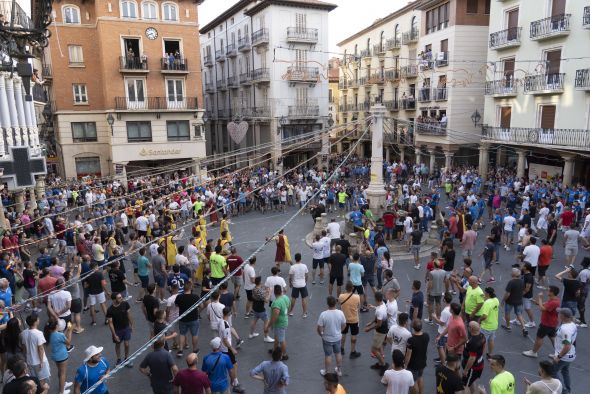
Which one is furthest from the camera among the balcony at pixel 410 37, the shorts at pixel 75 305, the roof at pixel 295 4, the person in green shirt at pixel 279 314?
the roof at pixel 295 4

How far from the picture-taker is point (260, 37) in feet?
118

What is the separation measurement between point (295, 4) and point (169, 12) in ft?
35.3

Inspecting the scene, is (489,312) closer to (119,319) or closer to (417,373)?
(417,373)

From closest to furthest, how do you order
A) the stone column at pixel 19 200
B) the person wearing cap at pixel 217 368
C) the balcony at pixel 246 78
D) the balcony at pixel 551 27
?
1. the person wearing cap at pixel 217 368
2. the stone column at pixel 19 200
3. the balcony at pixel 551 27
4. the balcony at pixel 246 78

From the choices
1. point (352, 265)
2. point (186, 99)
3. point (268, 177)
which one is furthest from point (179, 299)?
point (186, 99)

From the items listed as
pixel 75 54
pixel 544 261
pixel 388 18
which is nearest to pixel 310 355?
pixel 544 261

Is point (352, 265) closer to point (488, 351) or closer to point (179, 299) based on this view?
point (488, 351)

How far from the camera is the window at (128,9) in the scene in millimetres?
28172

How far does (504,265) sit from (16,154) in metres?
13.6

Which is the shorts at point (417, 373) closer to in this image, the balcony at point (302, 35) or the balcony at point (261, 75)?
the balcony at point (261, 75)

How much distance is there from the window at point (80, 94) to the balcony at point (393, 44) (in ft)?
80.2

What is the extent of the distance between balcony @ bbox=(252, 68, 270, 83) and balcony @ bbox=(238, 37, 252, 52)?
2.44 meters

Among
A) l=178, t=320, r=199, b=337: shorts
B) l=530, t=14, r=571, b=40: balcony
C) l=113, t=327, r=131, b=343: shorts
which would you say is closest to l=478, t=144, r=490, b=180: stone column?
l=530, t=14, r=571, b=40: balcony

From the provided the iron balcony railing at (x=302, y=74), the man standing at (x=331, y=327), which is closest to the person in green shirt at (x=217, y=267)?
the man standing at (x=331, y=327)
